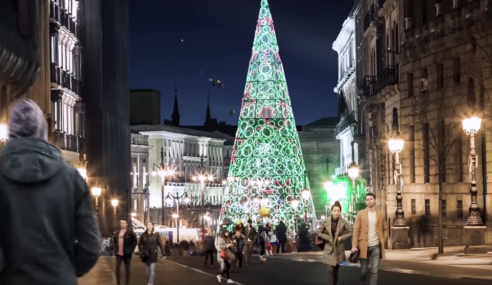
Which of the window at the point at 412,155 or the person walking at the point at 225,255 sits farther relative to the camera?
the window at the point at 412,155

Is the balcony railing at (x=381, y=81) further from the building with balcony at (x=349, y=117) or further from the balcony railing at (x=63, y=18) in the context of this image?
the balcony railing at (x=63, y=18)

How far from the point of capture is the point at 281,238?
182 feet

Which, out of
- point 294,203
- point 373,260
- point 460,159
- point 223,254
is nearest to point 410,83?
point 460,159

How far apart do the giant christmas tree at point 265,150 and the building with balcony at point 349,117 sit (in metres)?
6.20

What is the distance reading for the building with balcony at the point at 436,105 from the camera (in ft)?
132

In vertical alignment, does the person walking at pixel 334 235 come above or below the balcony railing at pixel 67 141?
below

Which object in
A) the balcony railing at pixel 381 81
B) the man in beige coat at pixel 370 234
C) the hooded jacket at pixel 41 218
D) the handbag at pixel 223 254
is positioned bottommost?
the handbag at pixel 223 254

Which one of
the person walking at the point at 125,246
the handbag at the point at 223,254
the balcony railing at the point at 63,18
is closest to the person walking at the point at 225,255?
the handbag at the point at 223,254

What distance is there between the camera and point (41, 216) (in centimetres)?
610

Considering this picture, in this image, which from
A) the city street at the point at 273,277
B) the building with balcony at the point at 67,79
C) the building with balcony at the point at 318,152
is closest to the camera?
the city street at the point at 273,277

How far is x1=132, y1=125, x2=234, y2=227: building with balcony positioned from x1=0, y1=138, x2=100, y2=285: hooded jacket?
125m

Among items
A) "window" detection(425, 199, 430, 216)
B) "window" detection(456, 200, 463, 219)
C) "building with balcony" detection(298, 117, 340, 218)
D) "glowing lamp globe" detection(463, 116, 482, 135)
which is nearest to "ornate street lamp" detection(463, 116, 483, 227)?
"glowing lamp globe" detection(463, 116, 482, 135)

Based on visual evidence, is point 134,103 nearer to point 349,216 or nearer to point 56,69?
point 349,216

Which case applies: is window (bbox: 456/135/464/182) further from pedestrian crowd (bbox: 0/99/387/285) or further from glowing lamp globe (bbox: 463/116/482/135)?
pedestrian crowd (bbox: 0/99/387/285)
